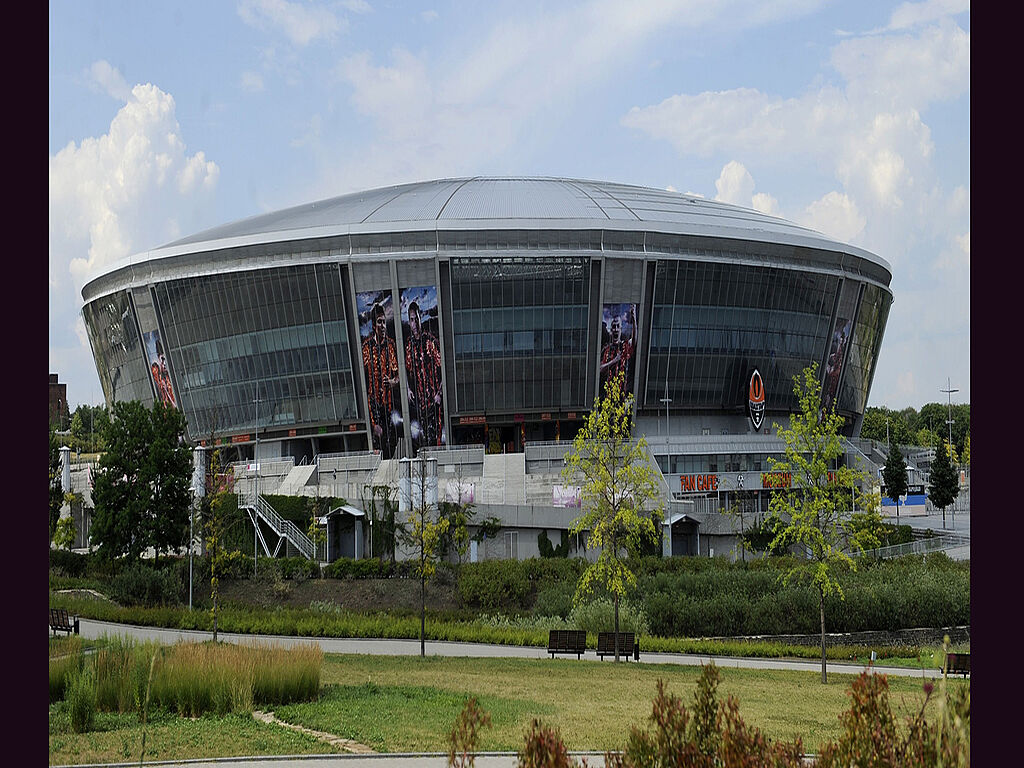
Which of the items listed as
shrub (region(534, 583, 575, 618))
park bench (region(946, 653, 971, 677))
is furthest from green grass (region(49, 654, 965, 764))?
shrub (region(534, 583, 575, 618))

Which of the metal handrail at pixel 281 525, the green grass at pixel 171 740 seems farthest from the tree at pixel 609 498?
the metal handrail at pixel 281 525

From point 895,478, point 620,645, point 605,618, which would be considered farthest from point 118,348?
point 620,645

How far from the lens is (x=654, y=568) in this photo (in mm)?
42156

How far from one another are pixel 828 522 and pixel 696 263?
5301 cm

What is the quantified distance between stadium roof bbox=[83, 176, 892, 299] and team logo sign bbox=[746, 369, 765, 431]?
1094 cm

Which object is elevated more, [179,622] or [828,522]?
[828,522]

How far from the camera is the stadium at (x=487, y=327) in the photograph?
77.1m

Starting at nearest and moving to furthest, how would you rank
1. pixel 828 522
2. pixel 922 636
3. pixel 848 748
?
pixel 848 748, pixel 828 522, pixel 922 636

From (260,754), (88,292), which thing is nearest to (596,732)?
(260,754)

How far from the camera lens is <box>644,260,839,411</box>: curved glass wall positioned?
8006cm

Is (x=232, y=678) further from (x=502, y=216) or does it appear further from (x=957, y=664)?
(x=502, y=216)

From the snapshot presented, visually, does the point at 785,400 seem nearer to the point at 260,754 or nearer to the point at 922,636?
the point at 922,636

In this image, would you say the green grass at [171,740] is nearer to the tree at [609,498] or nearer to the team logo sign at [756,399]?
the tree at [609,498]

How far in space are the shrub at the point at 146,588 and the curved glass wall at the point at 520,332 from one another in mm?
38965
